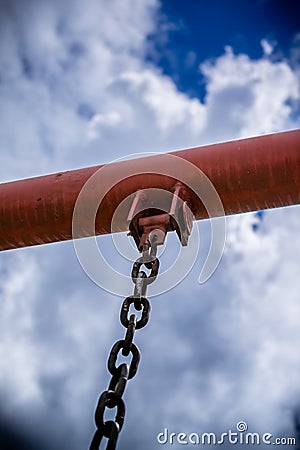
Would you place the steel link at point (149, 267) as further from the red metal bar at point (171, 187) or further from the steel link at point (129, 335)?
the red metal bar at point (171, 187)

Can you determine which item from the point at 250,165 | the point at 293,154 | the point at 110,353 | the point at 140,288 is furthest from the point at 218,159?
the point at 110,353

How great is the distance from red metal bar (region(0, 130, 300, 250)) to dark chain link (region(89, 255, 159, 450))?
0.76 m

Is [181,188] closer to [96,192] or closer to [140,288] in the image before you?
[96,192]

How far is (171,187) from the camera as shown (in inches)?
136

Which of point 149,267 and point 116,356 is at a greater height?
point 149,267

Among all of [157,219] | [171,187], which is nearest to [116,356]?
[157,219]

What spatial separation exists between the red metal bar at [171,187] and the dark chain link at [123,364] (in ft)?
2.49

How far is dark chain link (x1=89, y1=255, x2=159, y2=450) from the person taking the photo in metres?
2.14

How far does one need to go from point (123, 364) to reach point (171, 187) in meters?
1.34

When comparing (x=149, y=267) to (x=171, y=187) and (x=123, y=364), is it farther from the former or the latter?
(x=171, y=187)

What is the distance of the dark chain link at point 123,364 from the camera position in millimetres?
2139

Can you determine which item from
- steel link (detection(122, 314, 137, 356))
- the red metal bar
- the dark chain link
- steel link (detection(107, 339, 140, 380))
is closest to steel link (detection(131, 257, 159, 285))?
the dark chain link

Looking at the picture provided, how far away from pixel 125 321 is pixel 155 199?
1.09m

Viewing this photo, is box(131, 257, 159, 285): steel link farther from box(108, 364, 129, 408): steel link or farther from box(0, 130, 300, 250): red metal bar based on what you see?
box(0, 130, 300, 250): red metal bar
